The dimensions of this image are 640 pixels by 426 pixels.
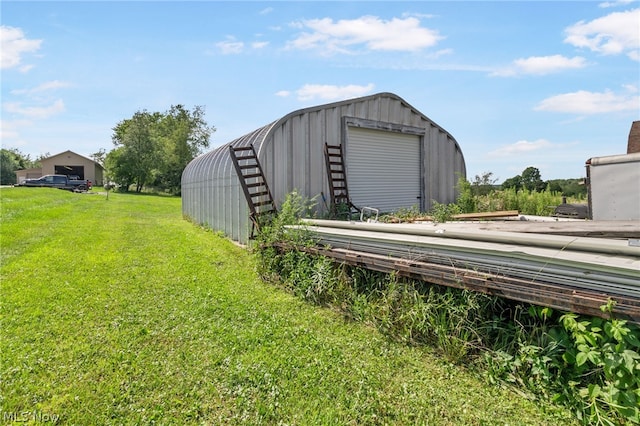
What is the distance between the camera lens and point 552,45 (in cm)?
638

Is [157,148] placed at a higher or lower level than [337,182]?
higher

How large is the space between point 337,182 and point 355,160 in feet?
2.90

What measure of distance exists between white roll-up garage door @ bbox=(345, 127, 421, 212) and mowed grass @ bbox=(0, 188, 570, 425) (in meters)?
4.51

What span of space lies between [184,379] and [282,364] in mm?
805

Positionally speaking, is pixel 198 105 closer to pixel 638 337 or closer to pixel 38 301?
pixel 38 301

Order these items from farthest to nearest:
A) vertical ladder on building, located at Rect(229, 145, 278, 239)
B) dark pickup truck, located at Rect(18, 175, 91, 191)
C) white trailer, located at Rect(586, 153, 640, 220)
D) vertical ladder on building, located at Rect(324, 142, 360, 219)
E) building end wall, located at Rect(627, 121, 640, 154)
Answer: dark pickup truck, located at Rect(18, 175, 91, 191)
building end wall, located at Rect(627, 121, 640, 154)
vertical ladder on building, located at Rect(324, 142, 360, 219)
vertical ladder on building, located at Rect(229, 145, 278, 239)
white trailer, located at Rect(586, 153, 640, 220)

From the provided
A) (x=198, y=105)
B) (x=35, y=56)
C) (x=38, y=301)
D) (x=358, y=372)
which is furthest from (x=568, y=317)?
(x=198, y=105)

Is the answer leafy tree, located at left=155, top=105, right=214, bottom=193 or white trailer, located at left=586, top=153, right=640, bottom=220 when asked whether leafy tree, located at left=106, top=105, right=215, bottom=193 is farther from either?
white trailer, located at left=586, top=153, right=640, bottom=220

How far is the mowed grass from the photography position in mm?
2248

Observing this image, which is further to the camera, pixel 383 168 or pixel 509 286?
pixel 383 168

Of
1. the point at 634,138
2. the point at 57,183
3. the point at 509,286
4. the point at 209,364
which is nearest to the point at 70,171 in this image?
the point at 57,183

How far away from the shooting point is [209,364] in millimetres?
2857

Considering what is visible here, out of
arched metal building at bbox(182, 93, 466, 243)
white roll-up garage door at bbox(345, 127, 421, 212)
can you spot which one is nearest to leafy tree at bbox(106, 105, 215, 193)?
arched metal building at bbox(182, 93, 466, 243)

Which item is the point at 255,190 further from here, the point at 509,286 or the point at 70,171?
the point at 70,171
